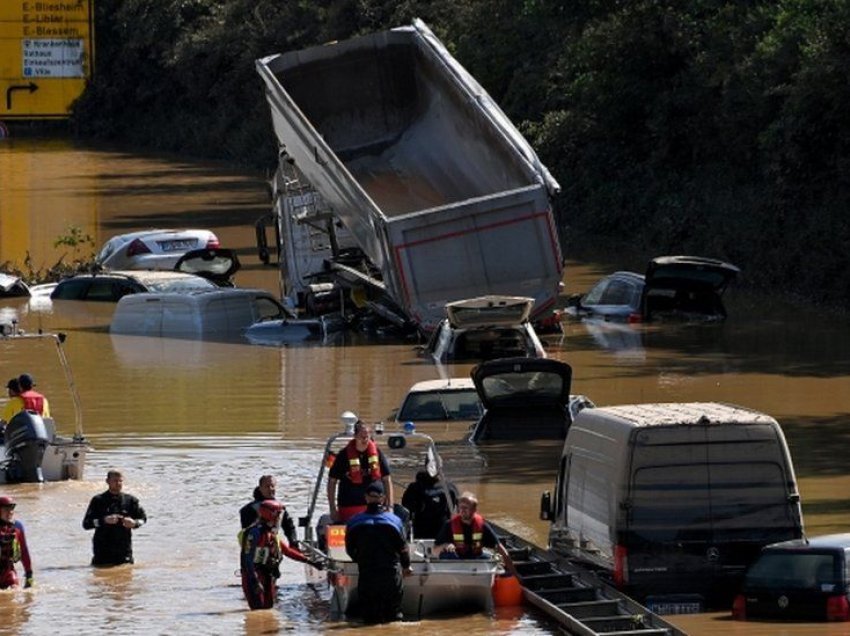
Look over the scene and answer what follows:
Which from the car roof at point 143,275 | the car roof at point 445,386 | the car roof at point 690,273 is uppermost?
the car roof at point 143,275

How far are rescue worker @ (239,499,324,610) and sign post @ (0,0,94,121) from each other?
16.4 m

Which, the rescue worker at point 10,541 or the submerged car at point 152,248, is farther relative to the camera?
the submerged car at point 152,248

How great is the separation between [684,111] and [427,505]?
102 feet

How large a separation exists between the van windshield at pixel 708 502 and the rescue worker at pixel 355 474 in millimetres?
2624

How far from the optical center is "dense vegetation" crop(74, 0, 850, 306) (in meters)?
42.5

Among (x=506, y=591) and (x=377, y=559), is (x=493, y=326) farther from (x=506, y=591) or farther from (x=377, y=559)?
(x=377, y=559)

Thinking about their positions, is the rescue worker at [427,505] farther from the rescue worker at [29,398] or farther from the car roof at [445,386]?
the car roof at [445,386]

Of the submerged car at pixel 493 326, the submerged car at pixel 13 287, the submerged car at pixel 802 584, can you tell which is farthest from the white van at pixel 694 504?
the submerged car at pixel 13 287

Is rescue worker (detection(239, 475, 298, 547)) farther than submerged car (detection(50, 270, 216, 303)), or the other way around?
submerged car (detection(50, 270, 216, 303))

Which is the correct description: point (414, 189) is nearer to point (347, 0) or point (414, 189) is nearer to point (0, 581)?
point (0, 581)

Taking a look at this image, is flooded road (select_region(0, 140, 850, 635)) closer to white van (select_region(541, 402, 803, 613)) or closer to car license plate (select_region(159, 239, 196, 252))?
white van (select_region(541, 402, 803, 613))

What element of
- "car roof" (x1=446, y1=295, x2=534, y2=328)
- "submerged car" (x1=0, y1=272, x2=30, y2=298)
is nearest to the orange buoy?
"car roof" (x1=446, y1=295, x2=534, y2=328)

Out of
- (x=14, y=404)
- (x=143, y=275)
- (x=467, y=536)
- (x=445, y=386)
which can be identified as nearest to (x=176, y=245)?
(x=143, y=275)

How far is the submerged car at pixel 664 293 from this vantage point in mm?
38375
